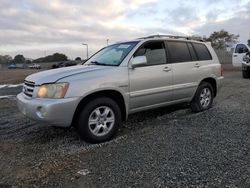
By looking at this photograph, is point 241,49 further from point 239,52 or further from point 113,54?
point 113,54

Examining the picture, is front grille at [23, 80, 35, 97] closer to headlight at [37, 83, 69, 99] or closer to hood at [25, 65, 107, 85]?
hood at [25, 65, 107, 85]

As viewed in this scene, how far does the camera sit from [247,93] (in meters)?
11.3

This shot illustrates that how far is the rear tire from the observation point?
8.05 meters

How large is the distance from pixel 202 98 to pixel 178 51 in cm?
133

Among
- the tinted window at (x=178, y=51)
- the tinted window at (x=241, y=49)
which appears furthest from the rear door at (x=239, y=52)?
the tinted window at (x=178, y=51)

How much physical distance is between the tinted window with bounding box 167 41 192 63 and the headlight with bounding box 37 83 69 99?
8.63 ft

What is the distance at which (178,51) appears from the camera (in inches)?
300

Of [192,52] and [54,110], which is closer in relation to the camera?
[54,110]

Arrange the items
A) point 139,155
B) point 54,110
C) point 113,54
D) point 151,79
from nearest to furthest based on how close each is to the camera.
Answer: point 139,155, point 54,110, point 151,79, point 113,54

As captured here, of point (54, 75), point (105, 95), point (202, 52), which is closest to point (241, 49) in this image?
point (202, 52)

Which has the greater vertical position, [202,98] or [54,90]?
[54,90]

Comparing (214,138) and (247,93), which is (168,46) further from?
(247,93)

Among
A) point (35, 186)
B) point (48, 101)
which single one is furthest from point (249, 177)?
point (48, 101)

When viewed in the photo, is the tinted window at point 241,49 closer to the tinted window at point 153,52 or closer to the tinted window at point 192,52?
the tinted window at point 192,52
